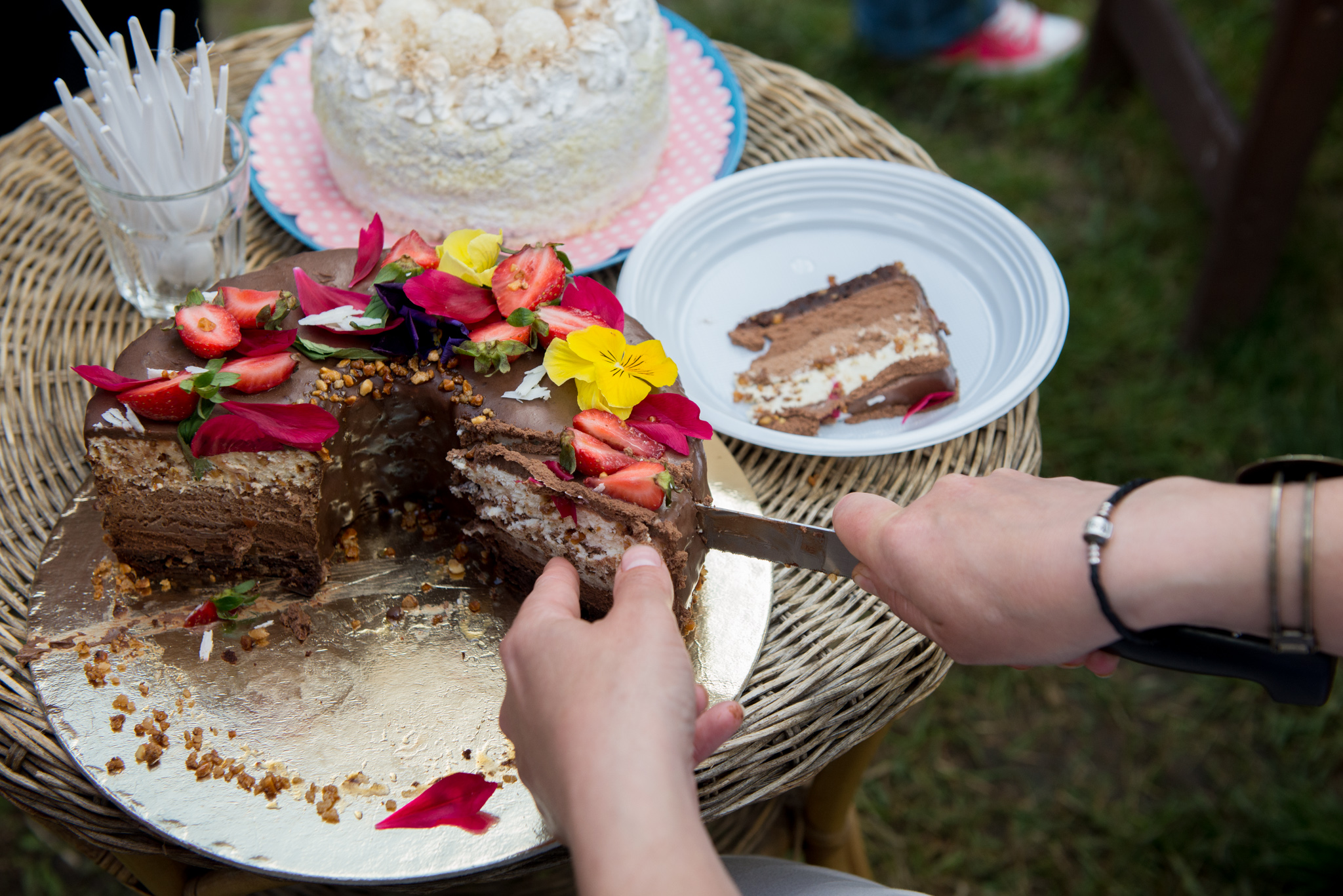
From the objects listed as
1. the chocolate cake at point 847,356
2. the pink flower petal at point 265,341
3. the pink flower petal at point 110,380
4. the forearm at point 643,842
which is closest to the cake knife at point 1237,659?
the forearm at point 643,842

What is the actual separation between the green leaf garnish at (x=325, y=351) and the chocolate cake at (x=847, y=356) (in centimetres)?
69

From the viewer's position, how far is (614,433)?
153cm

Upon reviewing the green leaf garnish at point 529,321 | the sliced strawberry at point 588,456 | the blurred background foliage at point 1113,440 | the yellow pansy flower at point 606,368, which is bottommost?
the blurred background foliage at point 1113,440

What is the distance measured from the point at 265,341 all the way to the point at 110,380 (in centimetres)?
22

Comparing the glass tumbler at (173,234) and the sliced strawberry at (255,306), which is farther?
the glass tumbler at (173,234)

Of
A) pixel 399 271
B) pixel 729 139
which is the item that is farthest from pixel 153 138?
pixel 729 139

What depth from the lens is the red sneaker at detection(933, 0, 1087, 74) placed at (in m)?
4.17

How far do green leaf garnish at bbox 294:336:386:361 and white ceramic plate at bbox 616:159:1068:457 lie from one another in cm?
50

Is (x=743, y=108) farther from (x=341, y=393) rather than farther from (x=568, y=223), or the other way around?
(x=341, y=393)

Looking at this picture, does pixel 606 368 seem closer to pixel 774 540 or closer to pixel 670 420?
pixel 670 420

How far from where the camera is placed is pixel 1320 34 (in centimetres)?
275

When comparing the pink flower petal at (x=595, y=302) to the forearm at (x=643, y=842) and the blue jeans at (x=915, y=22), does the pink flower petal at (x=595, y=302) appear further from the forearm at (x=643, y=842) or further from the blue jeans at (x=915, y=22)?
the blue jeans at (x=915, y=22)

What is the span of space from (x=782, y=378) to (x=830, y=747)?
71 centimetres

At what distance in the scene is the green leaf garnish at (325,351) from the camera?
160 centimetres
